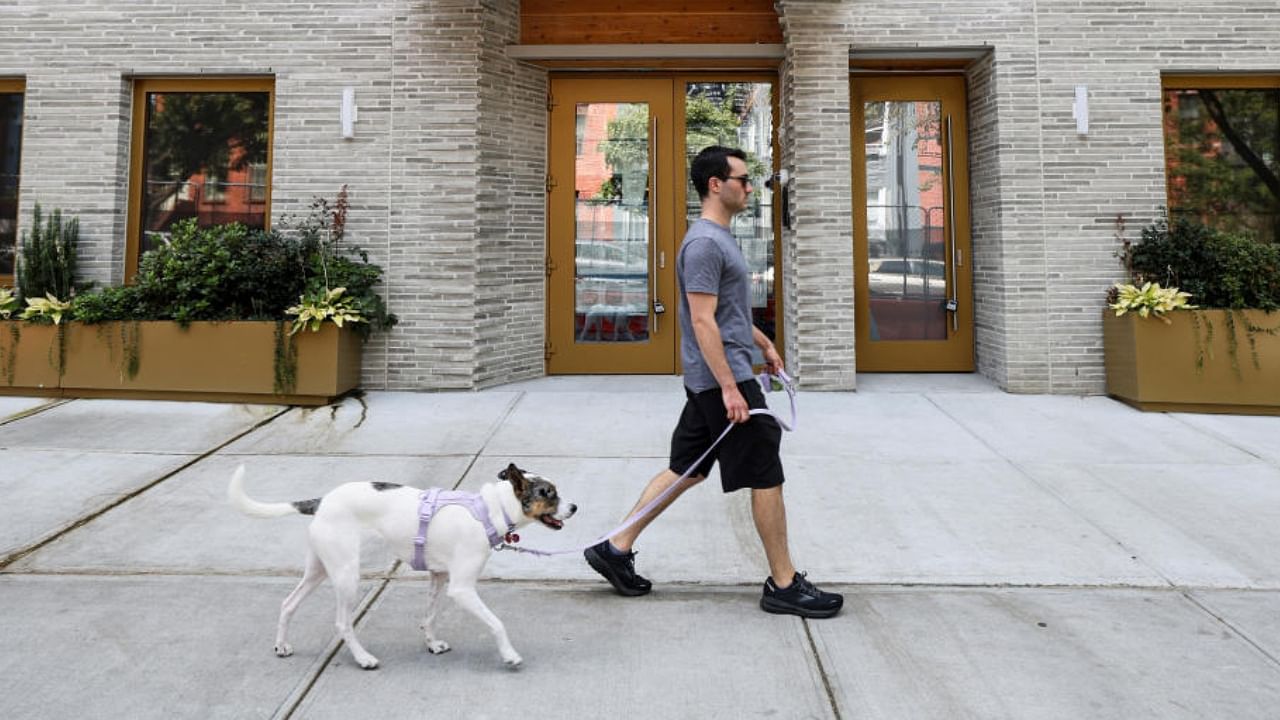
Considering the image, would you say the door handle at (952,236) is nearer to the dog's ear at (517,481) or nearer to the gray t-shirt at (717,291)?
the gray t-shirt at (717,291)

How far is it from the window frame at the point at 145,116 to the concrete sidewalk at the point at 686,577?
226 centimetres

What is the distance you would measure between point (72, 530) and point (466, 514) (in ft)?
9.51

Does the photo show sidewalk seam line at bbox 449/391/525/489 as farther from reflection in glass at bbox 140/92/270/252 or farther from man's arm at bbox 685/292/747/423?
reflection in glass at bbox 140/92/270/252

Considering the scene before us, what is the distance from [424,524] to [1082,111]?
A: 25.1ft

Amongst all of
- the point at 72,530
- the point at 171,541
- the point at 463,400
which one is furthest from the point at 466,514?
the point at 463,400

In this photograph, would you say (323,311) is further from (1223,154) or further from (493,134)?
(1223,154)

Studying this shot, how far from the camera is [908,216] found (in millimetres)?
8531

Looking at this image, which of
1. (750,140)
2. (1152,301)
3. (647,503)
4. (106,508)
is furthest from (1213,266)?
(106,508)

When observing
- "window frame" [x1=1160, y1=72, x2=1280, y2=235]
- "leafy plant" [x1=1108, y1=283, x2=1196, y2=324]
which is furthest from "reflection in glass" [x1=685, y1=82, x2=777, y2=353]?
"window frame" [x1=1160, y1=72, x2=1280, y2=235]

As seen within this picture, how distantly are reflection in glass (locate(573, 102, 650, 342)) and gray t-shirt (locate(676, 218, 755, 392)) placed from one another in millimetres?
5160

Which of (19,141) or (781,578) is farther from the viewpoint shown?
(19,141)

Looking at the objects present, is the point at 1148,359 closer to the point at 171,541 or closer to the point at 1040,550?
the point at 1040,550

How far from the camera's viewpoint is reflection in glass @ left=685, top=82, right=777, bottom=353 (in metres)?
8.64

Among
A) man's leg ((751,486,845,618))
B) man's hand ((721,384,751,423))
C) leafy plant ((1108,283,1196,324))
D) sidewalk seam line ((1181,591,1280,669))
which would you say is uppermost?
man's hand ((721,384,751,423))
